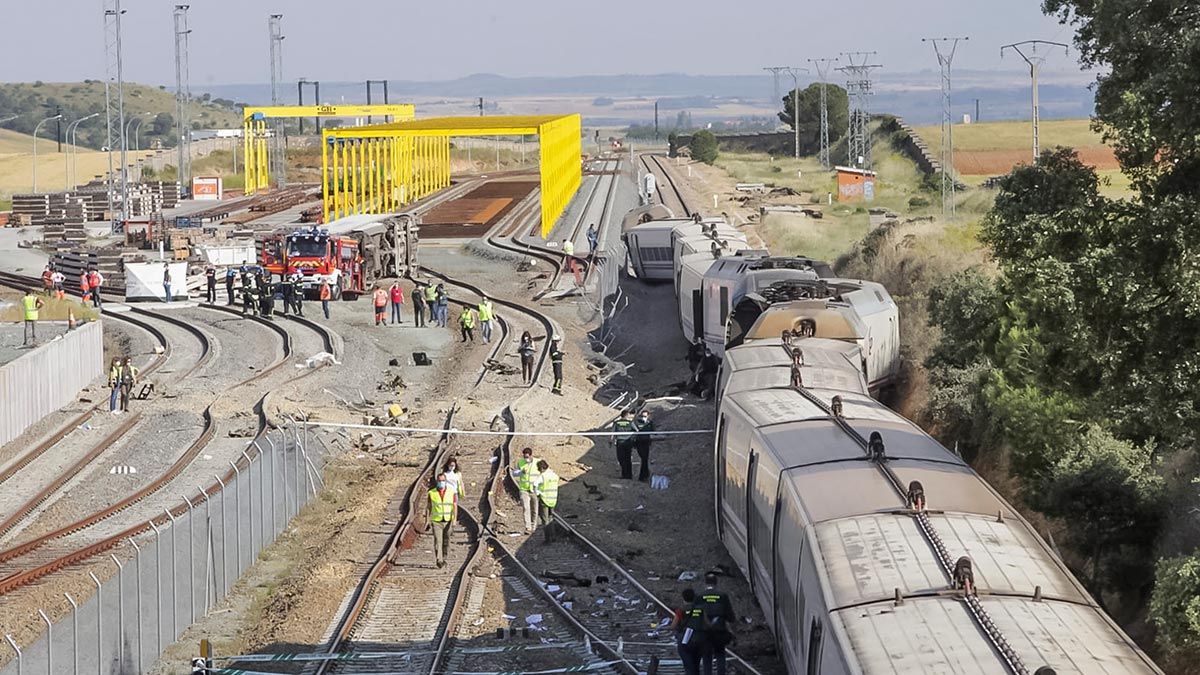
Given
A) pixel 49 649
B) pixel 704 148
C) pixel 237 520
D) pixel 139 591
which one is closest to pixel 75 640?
pixel 49 649

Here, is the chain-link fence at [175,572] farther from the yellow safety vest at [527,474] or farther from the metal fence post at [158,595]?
the yellow safety vest at [527,474]

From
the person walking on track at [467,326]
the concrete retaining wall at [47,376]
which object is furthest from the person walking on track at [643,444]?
the person walking on track at [467,326]

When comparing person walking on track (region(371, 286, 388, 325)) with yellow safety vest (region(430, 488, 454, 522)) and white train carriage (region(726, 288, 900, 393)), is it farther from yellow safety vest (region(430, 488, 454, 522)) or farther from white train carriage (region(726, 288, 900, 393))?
yellow safety vest (region(430, 488, 454, 522))

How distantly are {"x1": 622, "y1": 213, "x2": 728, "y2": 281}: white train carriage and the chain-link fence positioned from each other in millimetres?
25184

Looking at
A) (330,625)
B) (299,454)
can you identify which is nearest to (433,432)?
(299,454)

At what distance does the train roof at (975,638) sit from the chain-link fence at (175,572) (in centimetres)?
707

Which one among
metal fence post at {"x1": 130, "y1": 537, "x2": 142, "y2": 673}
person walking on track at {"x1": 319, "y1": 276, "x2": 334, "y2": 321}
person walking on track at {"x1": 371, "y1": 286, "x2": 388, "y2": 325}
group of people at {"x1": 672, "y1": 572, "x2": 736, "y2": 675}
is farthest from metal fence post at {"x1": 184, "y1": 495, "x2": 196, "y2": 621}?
person walking on track at {"x1": 319, "y1": 276, "x2": 334, "y2": 321}

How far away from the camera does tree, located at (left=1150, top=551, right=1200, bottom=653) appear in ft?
43.6

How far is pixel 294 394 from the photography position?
34.4m

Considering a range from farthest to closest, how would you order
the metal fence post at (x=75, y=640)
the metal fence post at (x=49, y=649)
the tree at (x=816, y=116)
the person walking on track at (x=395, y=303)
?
1. the tree at (x=816, y=116)
2. the person walking on track at (x=395, y=303)
3. the metal fence post at (x=75, y=640)
4. the metal fence post at (x=49, y=649)

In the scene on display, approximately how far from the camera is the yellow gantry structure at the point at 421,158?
6656 cm

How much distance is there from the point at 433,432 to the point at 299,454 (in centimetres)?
Answer: 499

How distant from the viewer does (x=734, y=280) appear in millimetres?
32531

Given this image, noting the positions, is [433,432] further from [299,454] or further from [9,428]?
[9,428]
